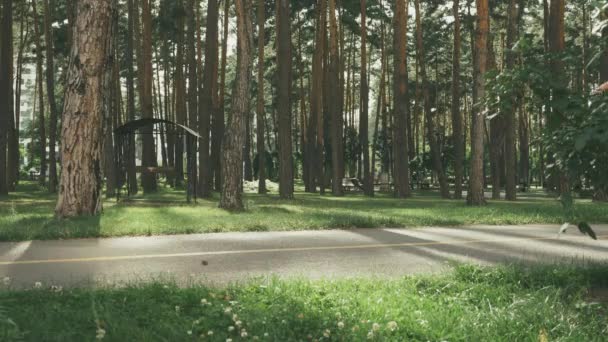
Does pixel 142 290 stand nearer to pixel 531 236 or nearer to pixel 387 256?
pixel 387 256

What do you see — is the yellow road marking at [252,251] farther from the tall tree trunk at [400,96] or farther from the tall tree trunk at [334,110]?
the tall tree trunk at [334,110]

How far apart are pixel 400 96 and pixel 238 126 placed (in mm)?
11584

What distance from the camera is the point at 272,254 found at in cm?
848

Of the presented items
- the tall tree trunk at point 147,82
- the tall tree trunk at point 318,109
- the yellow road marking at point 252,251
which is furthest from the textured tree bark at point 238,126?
the tall tree trunk at point 318,109

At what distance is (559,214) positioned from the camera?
49.6 ft

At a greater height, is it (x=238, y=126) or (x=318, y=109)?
(x=318, y=109)

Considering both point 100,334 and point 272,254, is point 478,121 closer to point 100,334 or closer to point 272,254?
point 272,254

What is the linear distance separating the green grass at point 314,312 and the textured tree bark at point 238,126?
435 inches

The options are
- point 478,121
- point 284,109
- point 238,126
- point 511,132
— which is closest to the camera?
point 238,126

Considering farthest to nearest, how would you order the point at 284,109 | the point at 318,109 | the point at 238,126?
the point at 318,109, the point at 284,109, the point at 238,126

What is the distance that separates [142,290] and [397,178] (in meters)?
23.4

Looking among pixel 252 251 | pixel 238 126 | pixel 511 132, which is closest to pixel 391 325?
pixel 252 251

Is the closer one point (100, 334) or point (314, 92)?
point (100, 334)

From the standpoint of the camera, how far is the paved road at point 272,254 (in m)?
6.86
